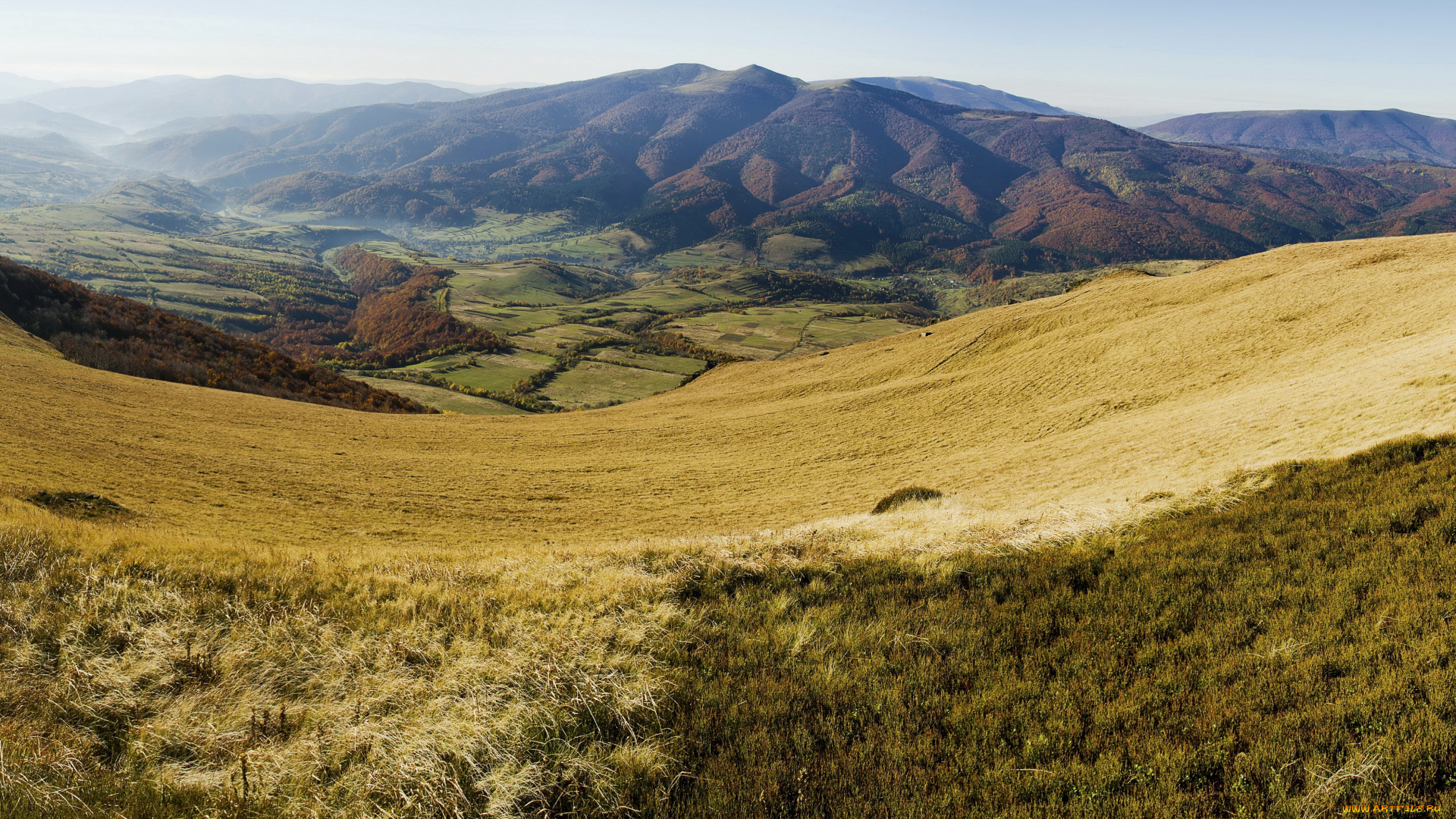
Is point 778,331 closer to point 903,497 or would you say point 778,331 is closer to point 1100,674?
point 903,497

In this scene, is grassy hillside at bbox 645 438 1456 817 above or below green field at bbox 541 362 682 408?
above

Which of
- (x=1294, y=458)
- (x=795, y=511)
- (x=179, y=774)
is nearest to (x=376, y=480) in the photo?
(x=795, y=511)

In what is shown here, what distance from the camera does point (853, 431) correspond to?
34.8 meters

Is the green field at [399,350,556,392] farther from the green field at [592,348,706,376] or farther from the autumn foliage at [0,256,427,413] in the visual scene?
the autumn foliage at [0,256,427,413]

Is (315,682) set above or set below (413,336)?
above

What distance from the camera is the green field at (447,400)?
293 feet

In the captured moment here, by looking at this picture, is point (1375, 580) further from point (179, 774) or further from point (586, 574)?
point (179, 774)

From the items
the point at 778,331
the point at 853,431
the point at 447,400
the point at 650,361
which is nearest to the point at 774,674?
the point at 853,431

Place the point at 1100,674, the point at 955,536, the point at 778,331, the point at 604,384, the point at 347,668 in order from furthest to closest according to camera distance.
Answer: the point at 778,331 → the point at 604,384 → the point at 955,536 → the point at 347,668 → the point at 1100,674

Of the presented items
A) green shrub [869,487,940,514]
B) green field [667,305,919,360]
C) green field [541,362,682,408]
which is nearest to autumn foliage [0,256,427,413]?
green field [541,362,682,408]

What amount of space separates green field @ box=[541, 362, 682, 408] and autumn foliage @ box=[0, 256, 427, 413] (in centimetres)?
4256

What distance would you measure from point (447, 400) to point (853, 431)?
79.9 m

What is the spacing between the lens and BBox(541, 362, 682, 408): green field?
3991 inches

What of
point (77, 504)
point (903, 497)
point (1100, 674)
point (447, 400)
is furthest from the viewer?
point (447, 400)
